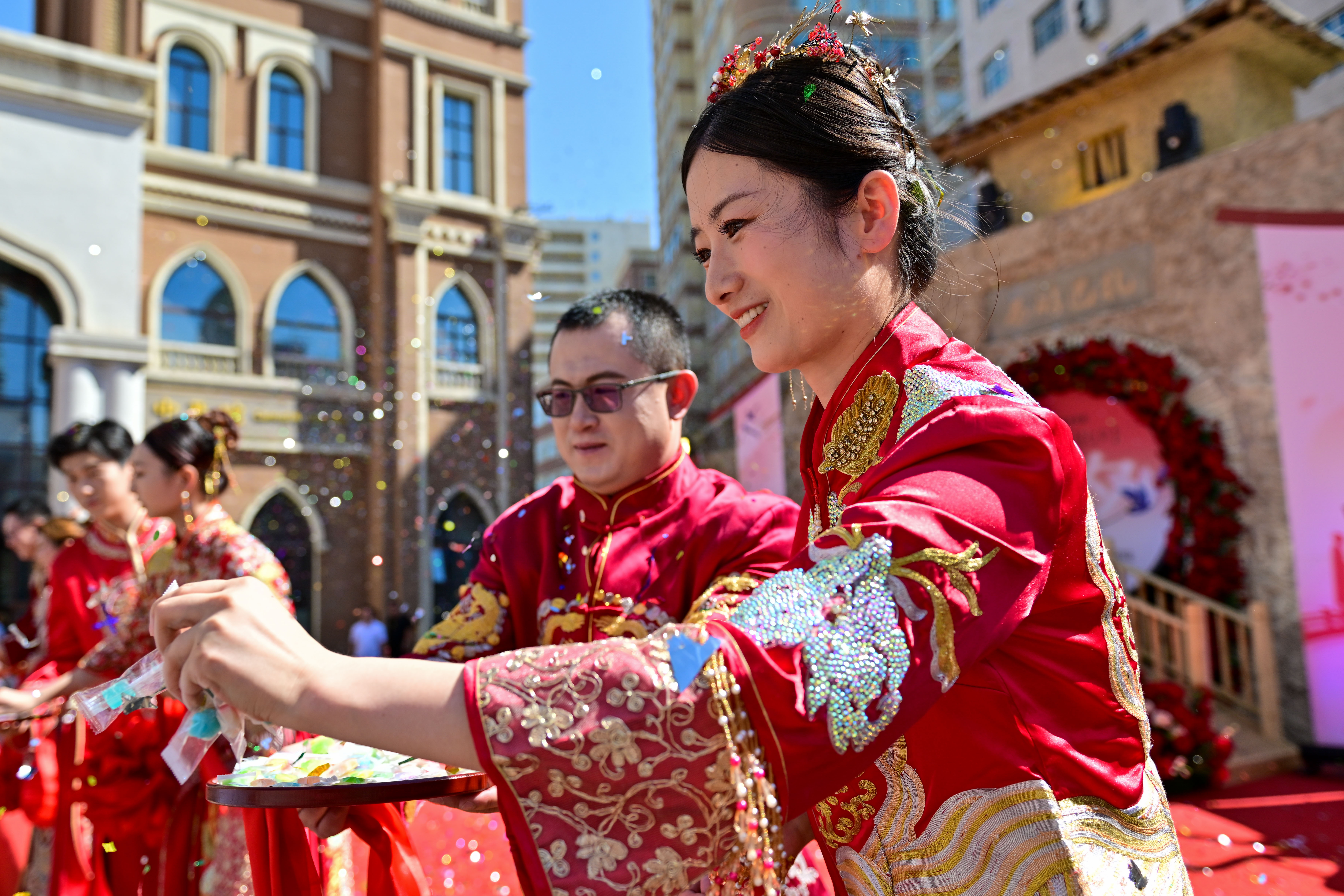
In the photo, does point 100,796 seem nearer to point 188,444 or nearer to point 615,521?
point 188,444

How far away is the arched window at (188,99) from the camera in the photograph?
1304 centimetres

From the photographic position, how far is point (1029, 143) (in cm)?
1137

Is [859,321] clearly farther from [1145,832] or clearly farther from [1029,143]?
[1029,143]

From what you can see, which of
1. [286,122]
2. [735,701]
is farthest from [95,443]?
[286,122]

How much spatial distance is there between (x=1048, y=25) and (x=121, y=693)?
18148 millimetres

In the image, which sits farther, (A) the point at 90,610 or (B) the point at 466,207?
(B) the point at 466,207

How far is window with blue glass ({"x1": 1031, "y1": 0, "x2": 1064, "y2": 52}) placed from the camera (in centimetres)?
1519

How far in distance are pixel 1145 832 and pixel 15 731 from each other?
12.4 feet

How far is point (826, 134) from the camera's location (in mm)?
1080

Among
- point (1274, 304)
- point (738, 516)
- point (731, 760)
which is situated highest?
point (1274, 304)

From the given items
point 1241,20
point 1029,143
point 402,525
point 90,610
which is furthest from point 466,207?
point 90,610

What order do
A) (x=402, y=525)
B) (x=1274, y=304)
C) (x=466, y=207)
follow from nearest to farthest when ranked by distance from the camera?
1. (x=1274, y=304)
2. (x=402, y=525)
3. (x=466, y=207)

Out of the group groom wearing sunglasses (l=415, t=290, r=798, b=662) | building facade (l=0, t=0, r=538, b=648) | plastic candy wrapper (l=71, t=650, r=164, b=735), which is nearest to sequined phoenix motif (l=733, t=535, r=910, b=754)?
plastic candy wrapper (l=71, t=650, r=164, b=735)

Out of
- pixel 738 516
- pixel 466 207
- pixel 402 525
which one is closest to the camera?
pixel 738 516
